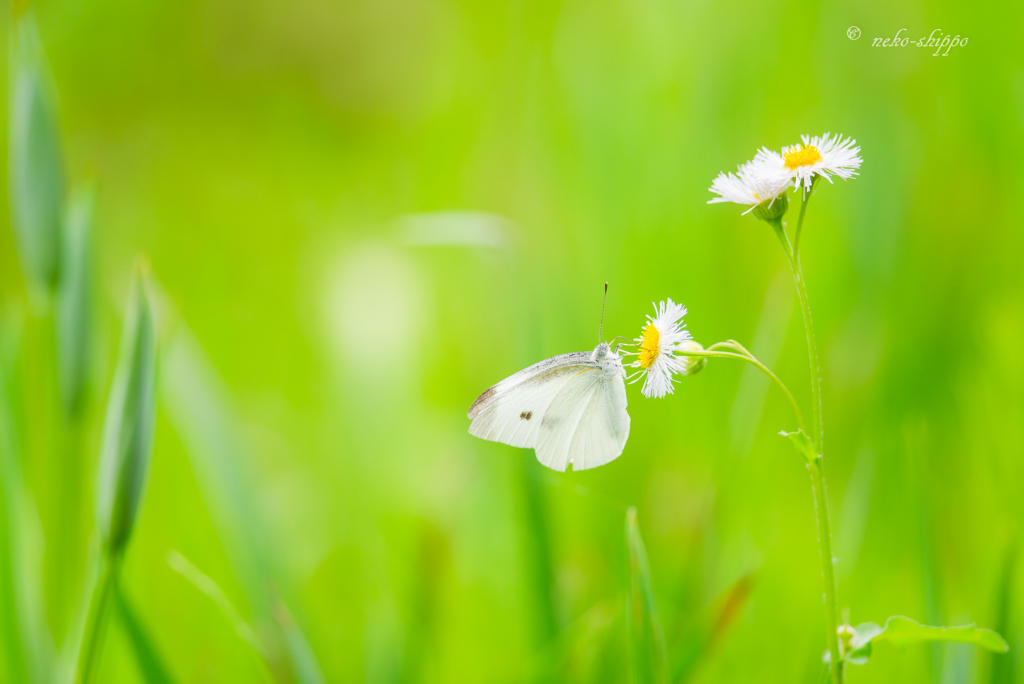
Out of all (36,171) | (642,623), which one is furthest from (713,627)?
(36,171)

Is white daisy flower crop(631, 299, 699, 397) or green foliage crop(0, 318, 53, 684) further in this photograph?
green foliage crop(0, 318, 53, 684)

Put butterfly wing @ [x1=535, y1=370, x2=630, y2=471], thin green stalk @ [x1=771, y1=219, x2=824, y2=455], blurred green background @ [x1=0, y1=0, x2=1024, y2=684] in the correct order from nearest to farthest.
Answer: thin green stalk @ [x1=771, y1=219, x2=824, y2=455] < butterfly wing @ [x1=535, y1=370, x2=630, y2=471] < blurred green background @ [x1=0, y1=0, x2=1024, y2=684]

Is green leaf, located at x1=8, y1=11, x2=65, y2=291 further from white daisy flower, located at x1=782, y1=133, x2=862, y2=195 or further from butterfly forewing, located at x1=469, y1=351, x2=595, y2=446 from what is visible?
white daisy flower, located at x1=782, y1=133, x2=862, y2=195

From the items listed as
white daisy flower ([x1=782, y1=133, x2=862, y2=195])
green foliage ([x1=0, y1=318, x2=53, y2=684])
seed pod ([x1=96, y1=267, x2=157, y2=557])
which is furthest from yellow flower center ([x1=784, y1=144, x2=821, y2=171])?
green foliage ([x1=0, y1=318, x2=53, y2=684])

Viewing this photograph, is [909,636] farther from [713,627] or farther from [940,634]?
[713,627]

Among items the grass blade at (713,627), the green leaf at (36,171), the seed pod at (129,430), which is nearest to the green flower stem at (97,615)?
the seed pod at (129,430)

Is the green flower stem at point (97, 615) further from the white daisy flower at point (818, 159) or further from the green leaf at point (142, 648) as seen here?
the white daisy flower at point (818, 159)
